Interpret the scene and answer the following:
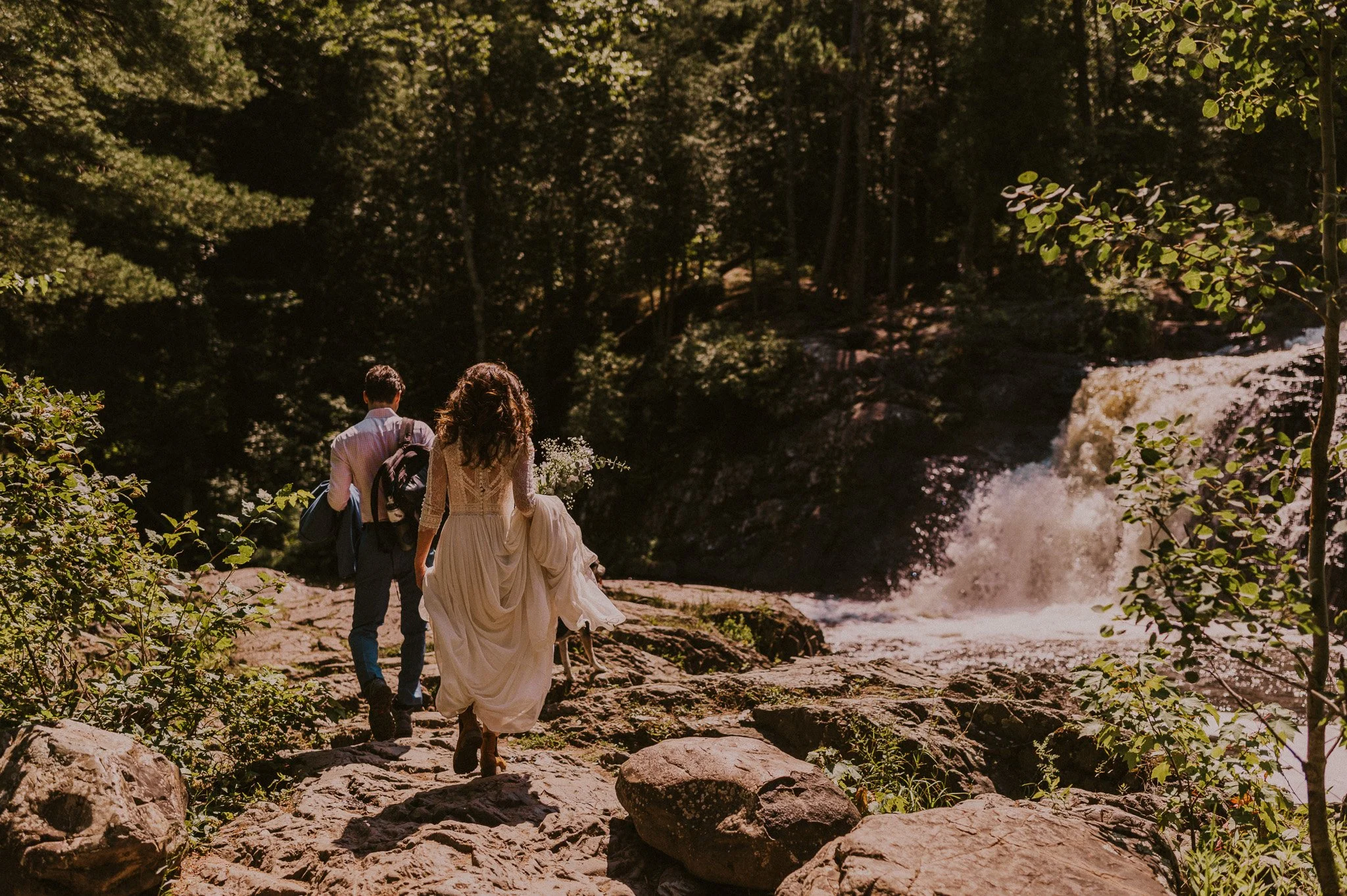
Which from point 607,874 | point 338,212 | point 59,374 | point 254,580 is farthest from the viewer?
point 338,212

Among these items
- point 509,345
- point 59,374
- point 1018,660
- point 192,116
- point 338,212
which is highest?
point 192,116

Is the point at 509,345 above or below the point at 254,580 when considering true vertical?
above

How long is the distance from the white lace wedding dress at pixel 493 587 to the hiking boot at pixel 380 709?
2.75 feet

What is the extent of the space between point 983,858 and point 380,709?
3.47 metres

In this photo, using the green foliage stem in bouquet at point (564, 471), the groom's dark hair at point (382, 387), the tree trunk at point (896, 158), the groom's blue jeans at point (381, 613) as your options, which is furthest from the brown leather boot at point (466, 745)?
the tree trunk at point (896, 158)

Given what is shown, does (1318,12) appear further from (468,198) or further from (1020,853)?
(468,198)

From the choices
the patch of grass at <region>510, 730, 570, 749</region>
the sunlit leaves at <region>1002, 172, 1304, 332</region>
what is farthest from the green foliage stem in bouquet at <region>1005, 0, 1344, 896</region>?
the patch of grass at <region>510, 730, 570, 749</region>

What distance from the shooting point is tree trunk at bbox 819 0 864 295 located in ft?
62.2

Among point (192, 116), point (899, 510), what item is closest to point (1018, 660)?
point (899, 510)

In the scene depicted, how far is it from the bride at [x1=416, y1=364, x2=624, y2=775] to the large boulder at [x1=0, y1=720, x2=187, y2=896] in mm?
1306

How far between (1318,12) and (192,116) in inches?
782

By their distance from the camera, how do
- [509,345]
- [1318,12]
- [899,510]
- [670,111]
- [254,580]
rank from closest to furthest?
1. [1318,12]
2. [254,580]
3. [899,510]
4. [670,111]
5. [509,345]

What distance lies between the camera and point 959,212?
Answer: 23.4 m

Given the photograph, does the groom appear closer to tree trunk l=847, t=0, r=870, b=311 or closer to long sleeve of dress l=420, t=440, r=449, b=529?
long sleeve of dress l=420, t=440, r=449, b=529
